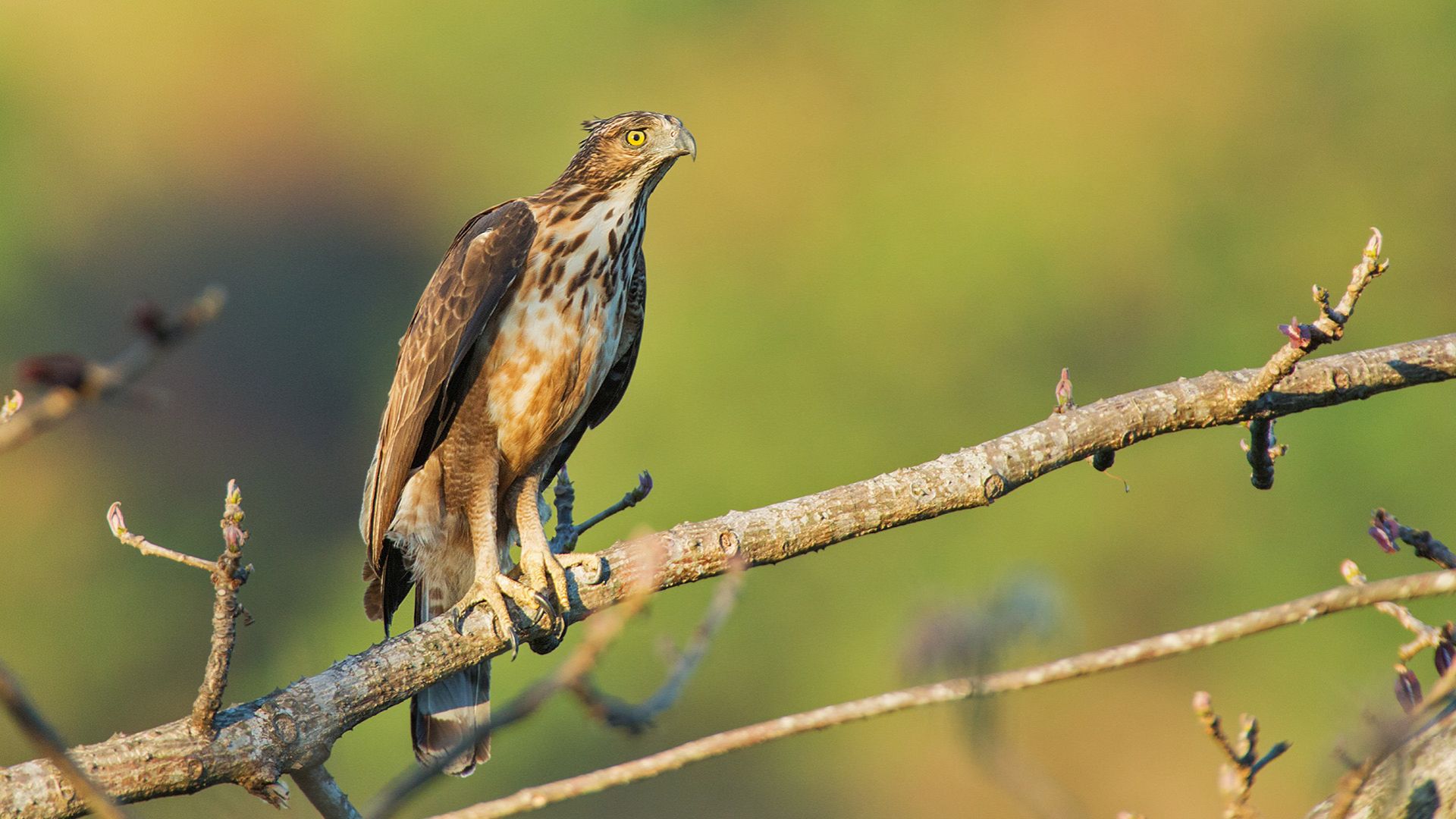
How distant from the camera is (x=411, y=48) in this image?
2238 centimetres

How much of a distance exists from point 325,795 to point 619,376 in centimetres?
212

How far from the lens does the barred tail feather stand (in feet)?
14.7

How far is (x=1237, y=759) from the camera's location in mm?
1867

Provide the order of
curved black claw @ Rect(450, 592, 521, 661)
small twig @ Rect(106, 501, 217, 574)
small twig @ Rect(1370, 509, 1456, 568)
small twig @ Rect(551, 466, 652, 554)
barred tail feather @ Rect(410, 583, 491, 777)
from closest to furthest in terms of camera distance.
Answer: small twig @ Rect(106, 501, 217, 574)
small twig @ Rect(1370, 509, 1456, 568)
curved black claw @ Rect(450, 592, 521, 661)
small twig @ Rect(551, 466, 652, 554)
barred tail feather @ Rect(410, 583, 491, 777)

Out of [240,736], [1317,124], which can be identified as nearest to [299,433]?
[1317,124]

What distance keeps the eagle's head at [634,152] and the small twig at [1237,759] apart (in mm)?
3008

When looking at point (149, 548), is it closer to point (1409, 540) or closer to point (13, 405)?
point (13, 405)

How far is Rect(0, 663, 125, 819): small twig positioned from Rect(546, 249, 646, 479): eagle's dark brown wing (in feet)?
11.1

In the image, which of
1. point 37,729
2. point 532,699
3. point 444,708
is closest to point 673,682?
point 532,699

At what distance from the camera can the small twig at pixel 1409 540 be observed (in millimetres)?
2854

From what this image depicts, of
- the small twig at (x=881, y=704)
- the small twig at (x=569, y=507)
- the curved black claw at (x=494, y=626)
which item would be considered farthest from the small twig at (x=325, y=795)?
the small twig at (x=881, y=704)

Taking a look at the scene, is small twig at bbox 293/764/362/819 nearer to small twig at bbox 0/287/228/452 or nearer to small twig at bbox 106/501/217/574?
small twig at bbox 106/501/217/574

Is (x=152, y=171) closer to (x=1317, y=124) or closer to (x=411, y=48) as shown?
(x=411, y=48)

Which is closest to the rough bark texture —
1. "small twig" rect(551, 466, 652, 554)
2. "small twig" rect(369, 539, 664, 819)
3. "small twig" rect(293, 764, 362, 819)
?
"small twig" rect(369, 539, 664, 819)
